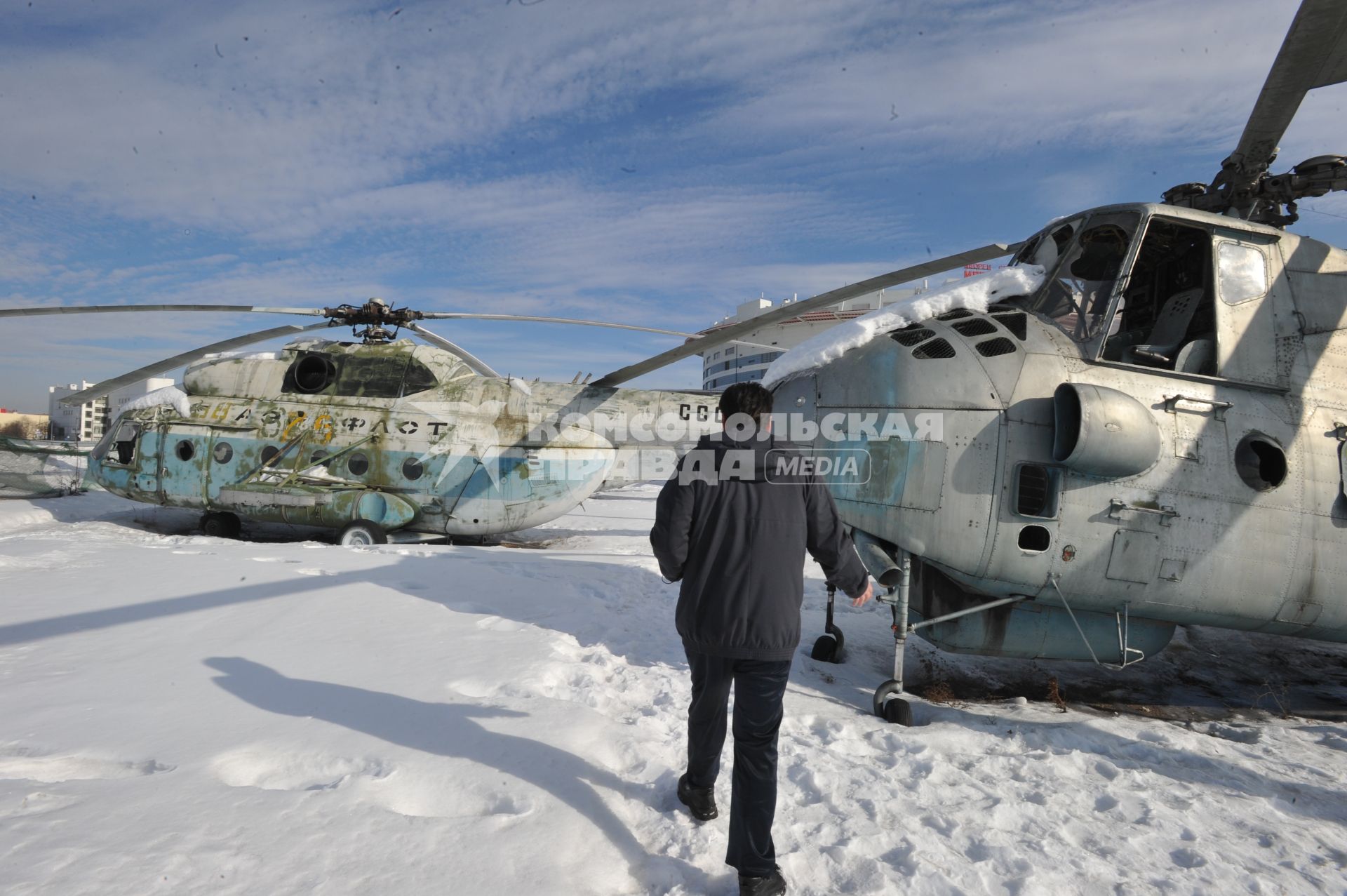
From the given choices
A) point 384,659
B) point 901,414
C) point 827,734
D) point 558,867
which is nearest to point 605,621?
point 384,659

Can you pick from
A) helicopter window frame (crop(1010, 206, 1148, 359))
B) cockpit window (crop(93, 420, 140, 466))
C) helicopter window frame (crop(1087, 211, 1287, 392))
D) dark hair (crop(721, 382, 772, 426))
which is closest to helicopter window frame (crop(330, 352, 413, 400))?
cockpit window (crop(93, 420, 140, 466))

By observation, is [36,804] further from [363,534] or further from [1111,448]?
[363,534]

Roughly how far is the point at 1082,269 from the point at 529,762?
5488 mm

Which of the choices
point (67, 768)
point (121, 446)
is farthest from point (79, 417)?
point (67, 768)

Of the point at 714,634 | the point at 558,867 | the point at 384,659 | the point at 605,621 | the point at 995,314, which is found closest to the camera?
the point at 558,867

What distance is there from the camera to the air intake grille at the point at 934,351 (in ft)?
15.7

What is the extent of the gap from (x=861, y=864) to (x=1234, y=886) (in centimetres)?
153

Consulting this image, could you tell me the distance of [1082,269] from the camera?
548 centimetres

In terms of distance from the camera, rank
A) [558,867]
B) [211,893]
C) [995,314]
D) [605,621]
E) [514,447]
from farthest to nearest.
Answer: [514,447], [605,621], [995,314], [558,867], [211,893]

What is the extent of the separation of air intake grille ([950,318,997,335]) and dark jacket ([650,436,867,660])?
9.23 feet

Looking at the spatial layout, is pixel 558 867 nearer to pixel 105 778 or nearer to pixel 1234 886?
pixel 105 778

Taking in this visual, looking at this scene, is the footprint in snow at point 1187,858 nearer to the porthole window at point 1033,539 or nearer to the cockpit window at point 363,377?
the porthole window at point 1033,539

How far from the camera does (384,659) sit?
4.57 m

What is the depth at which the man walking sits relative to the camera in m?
2.63
